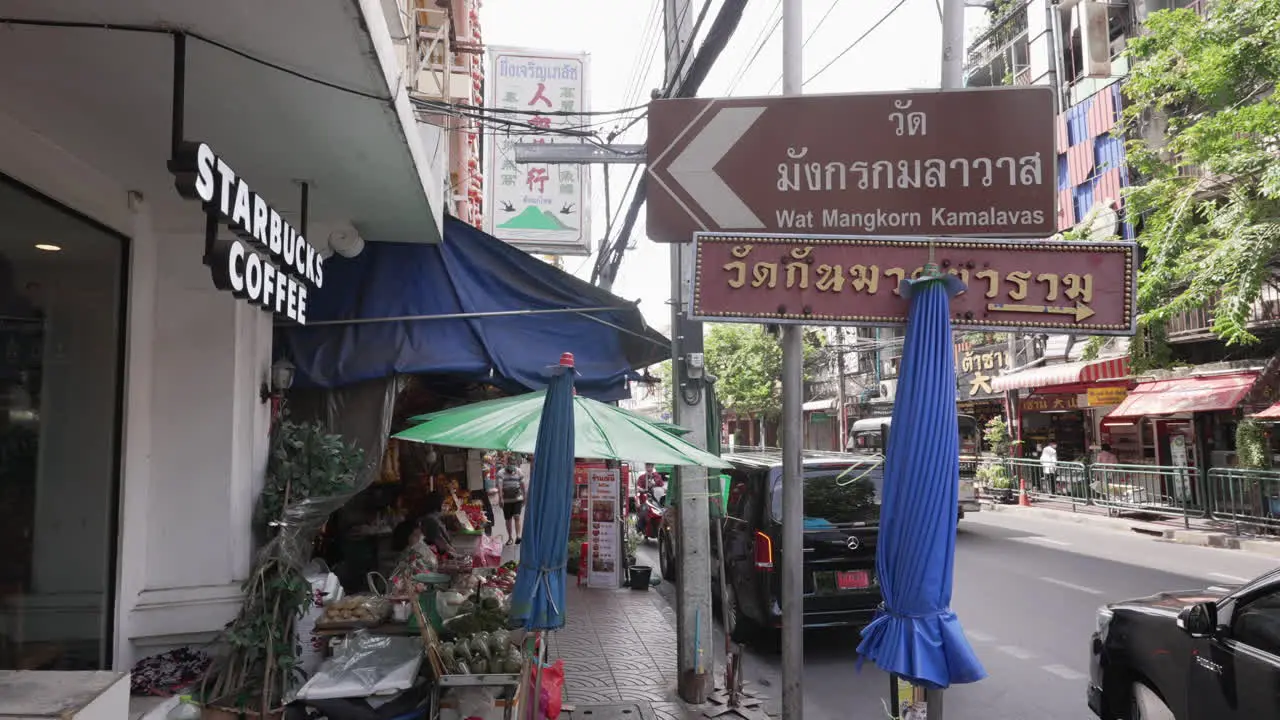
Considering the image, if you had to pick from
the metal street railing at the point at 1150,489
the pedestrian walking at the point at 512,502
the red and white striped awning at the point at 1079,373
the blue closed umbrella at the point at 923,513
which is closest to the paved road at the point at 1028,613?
the metal street railing at the point at 1150,489

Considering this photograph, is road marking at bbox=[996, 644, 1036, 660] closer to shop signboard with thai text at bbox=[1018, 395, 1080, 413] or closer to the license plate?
the license plate

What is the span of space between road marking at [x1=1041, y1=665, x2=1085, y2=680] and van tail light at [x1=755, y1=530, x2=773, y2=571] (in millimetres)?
2545

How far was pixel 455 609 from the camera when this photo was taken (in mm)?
5660

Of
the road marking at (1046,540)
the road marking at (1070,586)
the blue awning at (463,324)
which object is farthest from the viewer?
the road marking at (1046,540)

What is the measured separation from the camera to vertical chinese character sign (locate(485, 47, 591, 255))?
10852 mm

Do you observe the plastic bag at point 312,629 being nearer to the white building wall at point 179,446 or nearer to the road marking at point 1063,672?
the white building wall at point 179,446

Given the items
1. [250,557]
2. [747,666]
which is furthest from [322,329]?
[747,666]

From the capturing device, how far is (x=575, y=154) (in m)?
7.21

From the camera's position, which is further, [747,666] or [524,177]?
[524,177]

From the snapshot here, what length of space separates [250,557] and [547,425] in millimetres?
3147

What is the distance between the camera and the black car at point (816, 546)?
7.25 m

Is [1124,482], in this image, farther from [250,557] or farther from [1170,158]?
[250,557]

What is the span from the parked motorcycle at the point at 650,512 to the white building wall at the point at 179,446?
31.1 ft

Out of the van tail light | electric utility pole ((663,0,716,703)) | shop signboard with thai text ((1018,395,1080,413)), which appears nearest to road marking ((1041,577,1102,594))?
the van tail light
